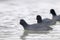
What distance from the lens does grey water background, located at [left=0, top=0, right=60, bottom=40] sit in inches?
495

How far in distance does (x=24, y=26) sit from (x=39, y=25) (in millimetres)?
659

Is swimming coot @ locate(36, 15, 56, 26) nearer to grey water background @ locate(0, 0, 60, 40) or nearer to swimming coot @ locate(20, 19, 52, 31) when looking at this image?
grey water background @ locate(0, 0, 60, 40)

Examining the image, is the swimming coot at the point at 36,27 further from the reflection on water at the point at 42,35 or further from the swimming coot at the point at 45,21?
the swimming coot at the point at 45,21

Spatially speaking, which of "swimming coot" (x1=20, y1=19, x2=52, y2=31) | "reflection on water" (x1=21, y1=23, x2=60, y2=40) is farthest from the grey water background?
"swimming coot" (x1=20, y1=19, x2=52, y2=31)

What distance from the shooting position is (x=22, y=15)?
54.7 feet

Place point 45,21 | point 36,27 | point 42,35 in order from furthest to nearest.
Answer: point 45,21 → point 36,27 → point 42,35

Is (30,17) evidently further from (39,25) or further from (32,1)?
(32,1)

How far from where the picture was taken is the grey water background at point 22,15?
12574mm

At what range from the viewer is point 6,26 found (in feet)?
46.4

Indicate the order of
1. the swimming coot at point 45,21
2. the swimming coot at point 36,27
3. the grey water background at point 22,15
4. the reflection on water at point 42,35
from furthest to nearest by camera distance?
the swimming coot at point 45,21, the swimming coot at point 36,27, the grey water background at point 22,15, the reflection on water at point 42,35

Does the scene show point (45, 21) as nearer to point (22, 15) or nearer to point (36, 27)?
point (36, 27)

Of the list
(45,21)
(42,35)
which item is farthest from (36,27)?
(45,21)

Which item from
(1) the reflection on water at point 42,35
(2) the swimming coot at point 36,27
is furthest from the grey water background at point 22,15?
(2) the swimming coot at point 36,27

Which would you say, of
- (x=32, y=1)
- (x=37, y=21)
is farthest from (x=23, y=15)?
(x=32, y=1)
